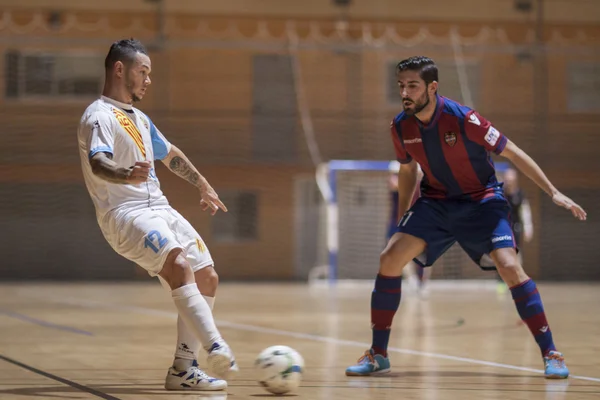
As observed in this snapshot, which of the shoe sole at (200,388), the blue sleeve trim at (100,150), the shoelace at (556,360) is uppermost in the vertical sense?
the blue sleeve trim at (100,150)

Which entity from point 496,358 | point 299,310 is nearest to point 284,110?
point 299,310

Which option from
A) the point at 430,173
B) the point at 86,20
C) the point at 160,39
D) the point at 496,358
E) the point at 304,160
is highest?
the point at 86,20

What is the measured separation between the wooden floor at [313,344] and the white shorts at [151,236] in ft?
2.51

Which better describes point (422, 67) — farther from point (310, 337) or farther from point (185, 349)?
point (310, 337)

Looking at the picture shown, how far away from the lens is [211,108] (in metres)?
25.3

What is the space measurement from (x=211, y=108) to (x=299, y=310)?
40.3 feet

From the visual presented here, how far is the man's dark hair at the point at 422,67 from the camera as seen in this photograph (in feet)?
22.0

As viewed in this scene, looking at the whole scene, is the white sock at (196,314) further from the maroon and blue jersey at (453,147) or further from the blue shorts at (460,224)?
the maroon and blue jersey at (453,147)

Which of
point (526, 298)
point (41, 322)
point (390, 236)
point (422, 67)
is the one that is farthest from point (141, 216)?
point (390, 236)

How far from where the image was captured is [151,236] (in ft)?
18.9

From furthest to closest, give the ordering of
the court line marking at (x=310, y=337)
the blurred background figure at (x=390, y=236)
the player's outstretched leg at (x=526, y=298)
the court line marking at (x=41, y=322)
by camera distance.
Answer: the blurred background figure at (x=390, y=236), the court line marking at (x=41, y=322), the court line marking at (x=310, y=337), the player's outstretched leg at (x=526, y=298)

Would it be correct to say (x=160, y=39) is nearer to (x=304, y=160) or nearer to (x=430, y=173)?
(x=304, y=160)

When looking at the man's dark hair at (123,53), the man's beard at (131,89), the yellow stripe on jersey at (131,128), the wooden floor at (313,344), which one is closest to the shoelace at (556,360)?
the wooden floor at (313,344)

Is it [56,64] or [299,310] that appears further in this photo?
[56,64]
